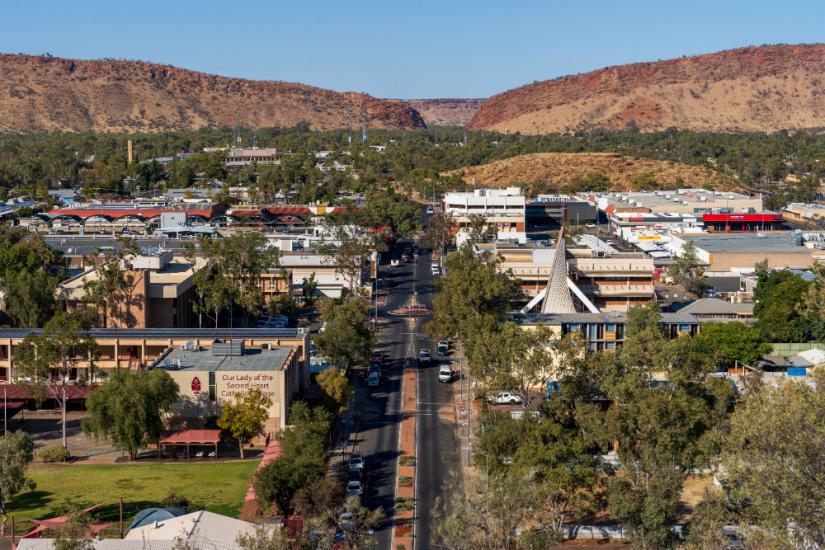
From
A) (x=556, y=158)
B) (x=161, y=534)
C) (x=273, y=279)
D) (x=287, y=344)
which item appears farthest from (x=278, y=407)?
(x=556, y=158)

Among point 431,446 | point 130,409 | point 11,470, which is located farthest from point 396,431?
point 11,470

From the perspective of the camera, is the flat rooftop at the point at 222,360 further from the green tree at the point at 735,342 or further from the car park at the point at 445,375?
the green tree at the point at 735,342

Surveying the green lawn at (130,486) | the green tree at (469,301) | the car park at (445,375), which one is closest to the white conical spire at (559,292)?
the green tree at (469,301)

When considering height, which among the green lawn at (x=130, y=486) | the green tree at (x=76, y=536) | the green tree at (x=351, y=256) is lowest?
the green lawn at (x=130, y=486)

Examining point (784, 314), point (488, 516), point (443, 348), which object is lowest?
point (488, 516)

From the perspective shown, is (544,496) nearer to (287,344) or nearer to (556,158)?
(287,344)

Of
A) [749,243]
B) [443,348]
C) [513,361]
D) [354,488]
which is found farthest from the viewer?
[749,243]

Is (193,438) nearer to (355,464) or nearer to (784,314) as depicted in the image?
(355,464)
